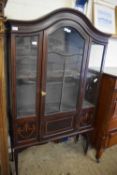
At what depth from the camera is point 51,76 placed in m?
1.50

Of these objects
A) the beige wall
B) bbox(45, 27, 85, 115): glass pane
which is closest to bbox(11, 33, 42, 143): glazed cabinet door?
bbox(45, 27, 85, 115): glass pane

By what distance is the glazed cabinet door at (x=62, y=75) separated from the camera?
55.7 inches

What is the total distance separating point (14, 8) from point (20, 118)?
43.6 inches

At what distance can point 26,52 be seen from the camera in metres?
1.37

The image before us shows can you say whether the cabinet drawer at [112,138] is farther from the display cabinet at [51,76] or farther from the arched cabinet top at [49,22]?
the arched cabinet top at [49,22]

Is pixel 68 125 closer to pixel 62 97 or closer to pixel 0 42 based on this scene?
pixel 62 97

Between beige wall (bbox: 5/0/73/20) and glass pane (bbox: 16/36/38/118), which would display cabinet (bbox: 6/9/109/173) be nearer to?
glass pane (bbox: 16/36/38/118)

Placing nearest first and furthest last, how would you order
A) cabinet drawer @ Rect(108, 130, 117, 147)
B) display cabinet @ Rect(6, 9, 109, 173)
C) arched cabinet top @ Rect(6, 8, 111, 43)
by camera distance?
1. arched cabinet top @ Rect(6, 8, 111, 43)
2. display cabinet @ Rect(6, 9, 109, 173)
3. cabinet drawer @ Rect(108, 130, 117, 147)

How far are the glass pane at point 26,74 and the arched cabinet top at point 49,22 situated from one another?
0.27 feet

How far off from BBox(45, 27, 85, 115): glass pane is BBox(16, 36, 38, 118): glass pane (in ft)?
0.48

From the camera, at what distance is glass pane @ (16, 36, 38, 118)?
1.32 metres

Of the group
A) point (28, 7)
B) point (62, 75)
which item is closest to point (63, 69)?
point (62, 75)

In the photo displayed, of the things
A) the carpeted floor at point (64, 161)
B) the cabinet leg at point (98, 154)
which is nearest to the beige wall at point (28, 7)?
the carpeted floor at point (64, 161)

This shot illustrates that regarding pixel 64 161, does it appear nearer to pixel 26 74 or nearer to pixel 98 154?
pixel 98 154
